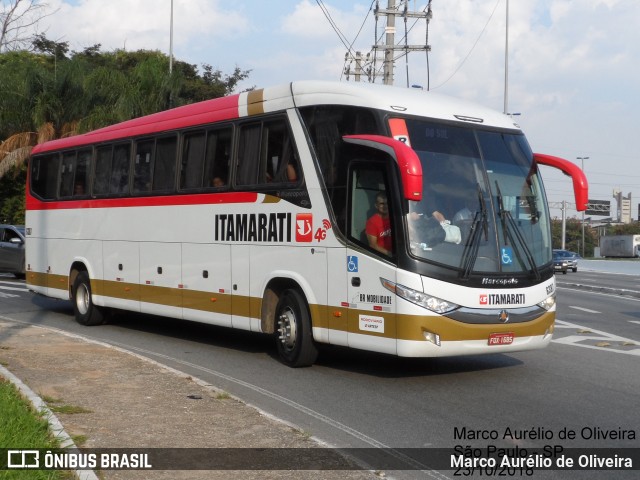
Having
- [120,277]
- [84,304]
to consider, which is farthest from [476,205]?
[84,304]

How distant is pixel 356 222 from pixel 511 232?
5.93ft

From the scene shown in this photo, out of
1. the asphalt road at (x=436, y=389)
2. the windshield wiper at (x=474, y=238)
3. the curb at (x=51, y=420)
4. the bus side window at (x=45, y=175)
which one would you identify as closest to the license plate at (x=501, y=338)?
the asphalt road at (x=436, y=389)

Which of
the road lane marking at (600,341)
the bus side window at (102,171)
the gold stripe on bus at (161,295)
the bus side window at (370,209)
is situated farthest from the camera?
the bus side window at (102,171)

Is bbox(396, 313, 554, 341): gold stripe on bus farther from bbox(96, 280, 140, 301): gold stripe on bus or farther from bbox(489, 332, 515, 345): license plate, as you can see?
bbox(96, 280, 140, 301): gold stripe on bus

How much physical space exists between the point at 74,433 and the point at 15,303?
14475 millimetres

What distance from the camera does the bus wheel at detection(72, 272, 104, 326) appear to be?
17.0 metres

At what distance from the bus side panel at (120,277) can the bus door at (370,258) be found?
6.00m

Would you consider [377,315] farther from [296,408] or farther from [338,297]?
[296,408]

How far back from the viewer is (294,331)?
38.3ft

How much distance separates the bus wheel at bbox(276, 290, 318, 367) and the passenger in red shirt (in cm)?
159

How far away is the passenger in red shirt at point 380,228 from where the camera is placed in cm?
1022

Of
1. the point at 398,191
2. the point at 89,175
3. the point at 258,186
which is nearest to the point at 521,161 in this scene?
the point at 398,191

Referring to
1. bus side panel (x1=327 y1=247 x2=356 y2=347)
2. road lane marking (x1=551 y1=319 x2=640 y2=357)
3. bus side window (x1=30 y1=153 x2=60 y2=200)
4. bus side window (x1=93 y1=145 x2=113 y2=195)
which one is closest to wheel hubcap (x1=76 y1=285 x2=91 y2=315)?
bus side window (x1=93 y1=145 x2=113 y2=195)

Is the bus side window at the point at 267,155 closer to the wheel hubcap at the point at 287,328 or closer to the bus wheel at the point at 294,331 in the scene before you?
the bus wheel at the point at 294,331
